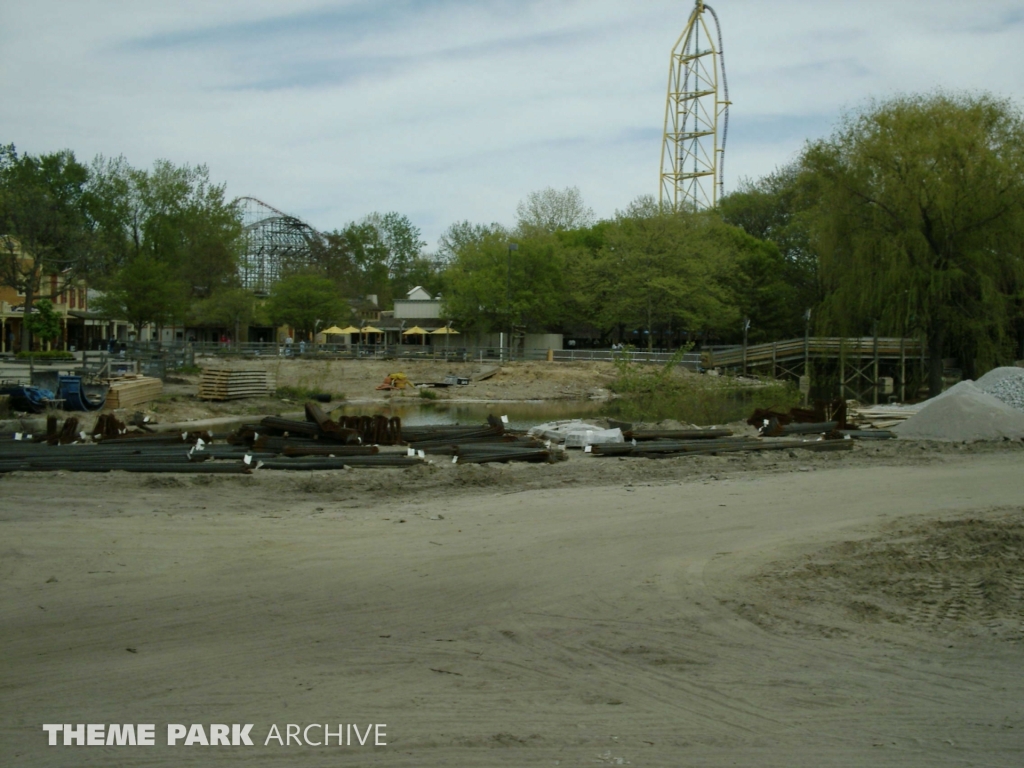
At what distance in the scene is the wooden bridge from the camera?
44.7 m

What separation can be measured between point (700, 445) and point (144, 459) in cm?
1214

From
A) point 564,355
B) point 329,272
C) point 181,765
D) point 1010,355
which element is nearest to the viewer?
point 181,765

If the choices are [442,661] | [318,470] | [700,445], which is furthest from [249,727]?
[700,445]

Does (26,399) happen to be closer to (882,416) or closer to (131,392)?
(131,392)

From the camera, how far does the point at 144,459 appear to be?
17953mm

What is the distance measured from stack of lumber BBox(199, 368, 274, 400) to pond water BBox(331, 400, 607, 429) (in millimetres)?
4243

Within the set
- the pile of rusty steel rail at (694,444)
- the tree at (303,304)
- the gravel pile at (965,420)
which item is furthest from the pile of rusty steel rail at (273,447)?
the tree at (303,304)

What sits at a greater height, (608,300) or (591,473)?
(608,300)

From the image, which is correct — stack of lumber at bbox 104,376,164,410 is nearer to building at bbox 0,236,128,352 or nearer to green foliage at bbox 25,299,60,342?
green foliage at bbox 25,299,60,342

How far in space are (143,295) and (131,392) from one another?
25.0 m

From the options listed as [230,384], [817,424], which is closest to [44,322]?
[230,384]

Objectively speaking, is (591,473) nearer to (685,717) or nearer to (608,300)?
(685,717)

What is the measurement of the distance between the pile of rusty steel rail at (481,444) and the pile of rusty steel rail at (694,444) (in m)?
1.57

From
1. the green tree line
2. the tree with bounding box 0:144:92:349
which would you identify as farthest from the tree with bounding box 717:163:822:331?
the tree with bounding box 0:144:92:349
